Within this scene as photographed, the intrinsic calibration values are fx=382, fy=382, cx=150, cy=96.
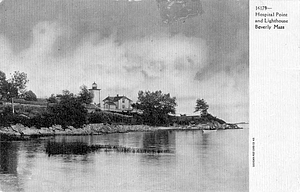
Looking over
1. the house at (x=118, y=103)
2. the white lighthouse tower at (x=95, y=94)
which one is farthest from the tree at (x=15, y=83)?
the house at (x=118, y=103)

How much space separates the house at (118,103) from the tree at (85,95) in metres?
0.12

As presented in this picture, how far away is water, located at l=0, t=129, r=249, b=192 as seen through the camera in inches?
127

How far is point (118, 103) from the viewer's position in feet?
10.9

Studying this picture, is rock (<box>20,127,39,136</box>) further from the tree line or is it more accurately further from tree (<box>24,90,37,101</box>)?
tree (<box>24,90,37,101</box>)

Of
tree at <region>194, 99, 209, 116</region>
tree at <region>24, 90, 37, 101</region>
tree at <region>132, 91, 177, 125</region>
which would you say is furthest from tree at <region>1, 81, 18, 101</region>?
tree at <region>194, 99, 209, 116</region>

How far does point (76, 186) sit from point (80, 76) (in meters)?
0.94

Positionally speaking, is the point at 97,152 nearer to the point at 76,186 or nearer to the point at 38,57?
the point at 76,186

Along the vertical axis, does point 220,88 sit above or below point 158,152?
above

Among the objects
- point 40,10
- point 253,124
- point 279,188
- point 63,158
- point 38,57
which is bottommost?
point 279,188

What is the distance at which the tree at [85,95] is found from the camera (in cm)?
331

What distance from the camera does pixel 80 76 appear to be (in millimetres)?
3309

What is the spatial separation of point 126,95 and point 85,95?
0.36 m

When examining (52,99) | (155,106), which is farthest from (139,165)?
(52,99)

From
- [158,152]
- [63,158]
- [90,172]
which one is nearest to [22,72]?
[63,158]
